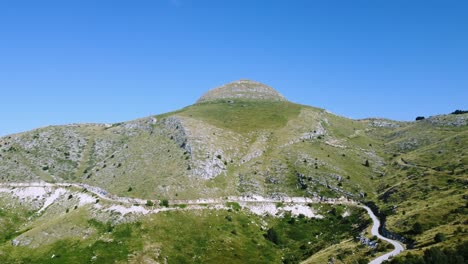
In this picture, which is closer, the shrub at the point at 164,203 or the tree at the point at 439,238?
the tree at the point at 439,238

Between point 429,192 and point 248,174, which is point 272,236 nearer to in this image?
point 248,174

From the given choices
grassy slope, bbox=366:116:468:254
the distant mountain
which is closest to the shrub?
the distant mountain

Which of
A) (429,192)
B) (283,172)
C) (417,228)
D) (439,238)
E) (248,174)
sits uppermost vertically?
(248,174)

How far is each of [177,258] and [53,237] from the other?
1681 inches

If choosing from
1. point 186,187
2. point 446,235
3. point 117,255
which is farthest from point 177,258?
point 446,235

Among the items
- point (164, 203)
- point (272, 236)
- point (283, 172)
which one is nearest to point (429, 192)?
point (272, 236)

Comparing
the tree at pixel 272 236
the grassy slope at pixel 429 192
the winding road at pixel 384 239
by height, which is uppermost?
the grassy slope at pixel 429 192

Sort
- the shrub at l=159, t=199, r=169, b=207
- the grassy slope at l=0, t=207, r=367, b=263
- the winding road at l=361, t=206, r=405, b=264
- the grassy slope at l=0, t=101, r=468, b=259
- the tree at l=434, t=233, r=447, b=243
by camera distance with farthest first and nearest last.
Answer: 1. the grassy slope at l=0, t=101, r=468, b=259
2. the shrub at l=159, t=199, r=169, b=207
3. the grassy slope at l=0, t=207, r=367, b=263
4. the winding road at l=361, t=206, r=405, b=264
5. the tree at l=434, t=233, r=447, b=243

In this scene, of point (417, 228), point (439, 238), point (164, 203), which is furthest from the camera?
point (164, 203)

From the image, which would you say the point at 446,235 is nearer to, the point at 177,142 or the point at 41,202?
the point at 177,142

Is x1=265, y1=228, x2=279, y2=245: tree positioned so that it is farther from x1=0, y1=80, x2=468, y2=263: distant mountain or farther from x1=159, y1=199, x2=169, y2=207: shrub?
x1=159, y1=199, x2=169, y2=207: shrub

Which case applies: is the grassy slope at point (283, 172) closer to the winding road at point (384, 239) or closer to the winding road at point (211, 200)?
the winding road at point (211, 200)

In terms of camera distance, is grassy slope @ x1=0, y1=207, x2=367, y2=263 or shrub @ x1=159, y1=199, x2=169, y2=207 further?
shrub @ x1=159, y1=199, x2=169, y2=207

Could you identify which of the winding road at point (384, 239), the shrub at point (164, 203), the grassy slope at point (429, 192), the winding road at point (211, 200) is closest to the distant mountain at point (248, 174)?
the grassy slope at point (429, 192)
